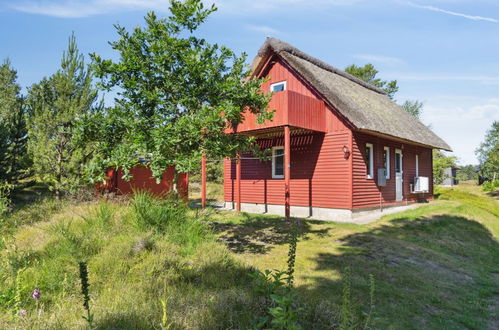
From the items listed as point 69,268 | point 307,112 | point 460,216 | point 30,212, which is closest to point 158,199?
point 69,268

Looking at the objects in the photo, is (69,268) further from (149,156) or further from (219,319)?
(219,319)

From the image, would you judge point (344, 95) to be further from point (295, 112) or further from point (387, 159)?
point (387, 159)

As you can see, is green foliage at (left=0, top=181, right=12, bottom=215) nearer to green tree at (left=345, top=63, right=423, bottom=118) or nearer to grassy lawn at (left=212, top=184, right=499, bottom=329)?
grassy lawn at (left=212, top=184, right=499, bottom=329)

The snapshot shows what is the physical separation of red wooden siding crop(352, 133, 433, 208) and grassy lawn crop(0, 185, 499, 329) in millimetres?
4226

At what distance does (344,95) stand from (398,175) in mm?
5640

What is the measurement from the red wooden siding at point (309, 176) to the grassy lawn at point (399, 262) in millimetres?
1805

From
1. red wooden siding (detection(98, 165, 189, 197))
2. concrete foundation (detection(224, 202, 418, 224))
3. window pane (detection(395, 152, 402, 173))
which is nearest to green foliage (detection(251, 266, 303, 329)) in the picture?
concrete foundation (detection(224, 202, 418, 224))

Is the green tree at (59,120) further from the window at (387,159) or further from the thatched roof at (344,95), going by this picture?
the window at (387,159)

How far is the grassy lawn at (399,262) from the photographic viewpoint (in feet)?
14.8

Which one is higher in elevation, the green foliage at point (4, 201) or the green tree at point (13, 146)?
the green tree at point (13, 146)

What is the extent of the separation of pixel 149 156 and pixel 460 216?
576 inches

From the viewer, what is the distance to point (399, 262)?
698 cm

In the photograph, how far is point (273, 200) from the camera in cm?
1479

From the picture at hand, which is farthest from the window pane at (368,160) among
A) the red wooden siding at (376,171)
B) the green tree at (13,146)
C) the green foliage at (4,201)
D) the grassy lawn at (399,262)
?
the green tree at (13,146)
